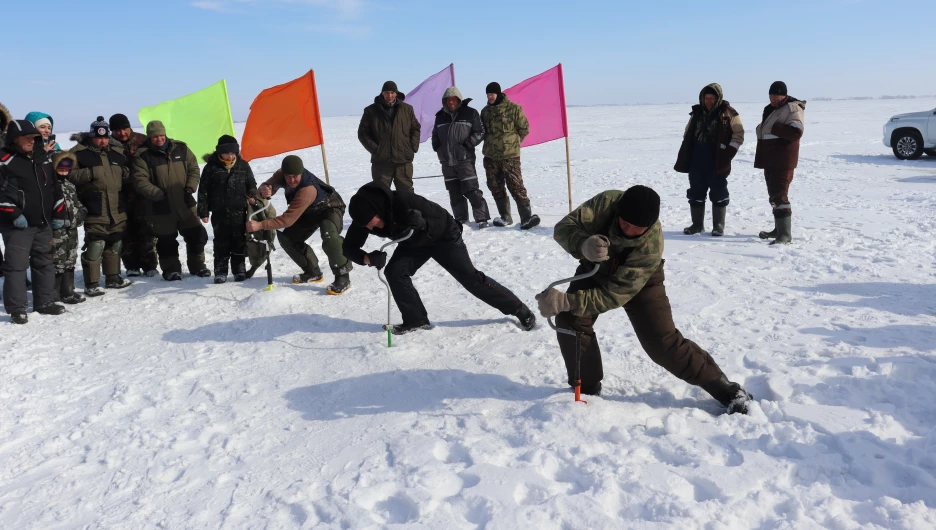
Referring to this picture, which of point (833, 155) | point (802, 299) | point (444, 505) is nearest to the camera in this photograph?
point (444, 505)

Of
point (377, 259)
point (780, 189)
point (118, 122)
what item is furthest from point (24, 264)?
point (780, 189)

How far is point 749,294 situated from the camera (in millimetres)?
5859

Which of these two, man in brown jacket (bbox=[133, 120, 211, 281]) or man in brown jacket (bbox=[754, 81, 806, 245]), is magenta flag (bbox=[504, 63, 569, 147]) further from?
man in brown jacket (bbox=[133, 120, 211, 281])

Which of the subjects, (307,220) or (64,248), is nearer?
(64,248)

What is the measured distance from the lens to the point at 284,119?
866 cm

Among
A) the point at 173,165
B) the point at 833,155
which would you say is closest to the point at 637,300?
the point at 173,165

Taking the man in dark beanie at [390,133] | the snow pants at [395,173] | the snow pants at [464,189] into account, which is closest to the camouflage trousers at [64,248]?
the man in dark beanie at [390,133]

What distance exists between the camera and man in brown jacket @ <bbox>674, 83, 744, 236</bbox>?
7.71 metres

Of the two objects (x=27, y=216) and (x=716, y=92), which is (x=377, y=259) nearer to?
(x=27, y=216)

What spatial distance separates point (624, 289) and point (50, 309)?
5628mm

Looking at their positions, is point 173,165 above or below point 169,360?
above

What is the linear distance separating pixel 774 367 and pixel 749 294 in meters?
1.73

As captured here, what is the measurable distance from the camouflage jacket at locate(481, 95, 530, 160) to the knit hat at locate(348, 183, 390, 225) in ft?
15.1

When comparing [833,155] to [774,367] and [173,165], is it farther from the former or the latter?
[173,165]
